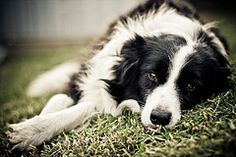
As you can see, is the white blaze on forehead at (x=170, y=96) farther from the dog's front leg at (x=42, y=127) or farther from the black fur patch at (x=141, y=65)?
the dog's front leg at (x=42, y=127)

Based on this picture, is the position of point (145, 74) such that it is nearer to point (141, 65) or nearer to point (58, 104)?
point (141, 65)

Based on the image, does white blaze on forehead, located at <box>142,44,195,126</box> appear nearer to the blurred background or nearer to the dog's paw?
the dog's paw

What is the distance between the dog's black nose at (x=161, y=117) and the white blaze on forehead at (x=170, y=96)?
4cm

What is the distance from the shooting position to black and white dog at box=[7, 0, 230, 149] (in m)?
3.43

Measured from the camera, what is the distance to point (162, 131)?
3.21 metres

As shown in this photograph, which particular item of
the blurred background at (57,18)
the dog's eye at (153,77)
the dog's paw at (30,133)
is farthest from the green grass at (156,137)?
the blurred background at (57,18)

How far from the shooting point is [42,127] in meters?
3.60

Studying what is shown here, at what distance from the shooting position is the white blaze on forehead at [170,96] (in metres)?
3.25

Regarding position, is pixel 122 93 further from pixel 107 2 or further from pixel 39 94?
pixel 107 2

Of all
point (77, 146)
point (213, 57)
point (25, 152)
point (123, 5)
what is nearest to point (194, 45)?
point (213, 57)

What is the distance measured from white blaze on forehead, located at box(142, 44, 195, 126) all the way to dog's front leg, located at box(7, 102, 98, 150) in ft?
2.39

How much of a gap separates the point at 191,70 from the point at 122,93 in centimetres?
75

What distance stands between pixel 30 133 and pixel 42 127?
0.11 metres

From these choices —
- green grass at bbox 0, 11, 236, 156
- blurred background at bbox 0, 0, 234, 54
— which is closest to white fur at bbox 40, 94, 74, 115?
green grass at bbox 0, 11, 236, 156
